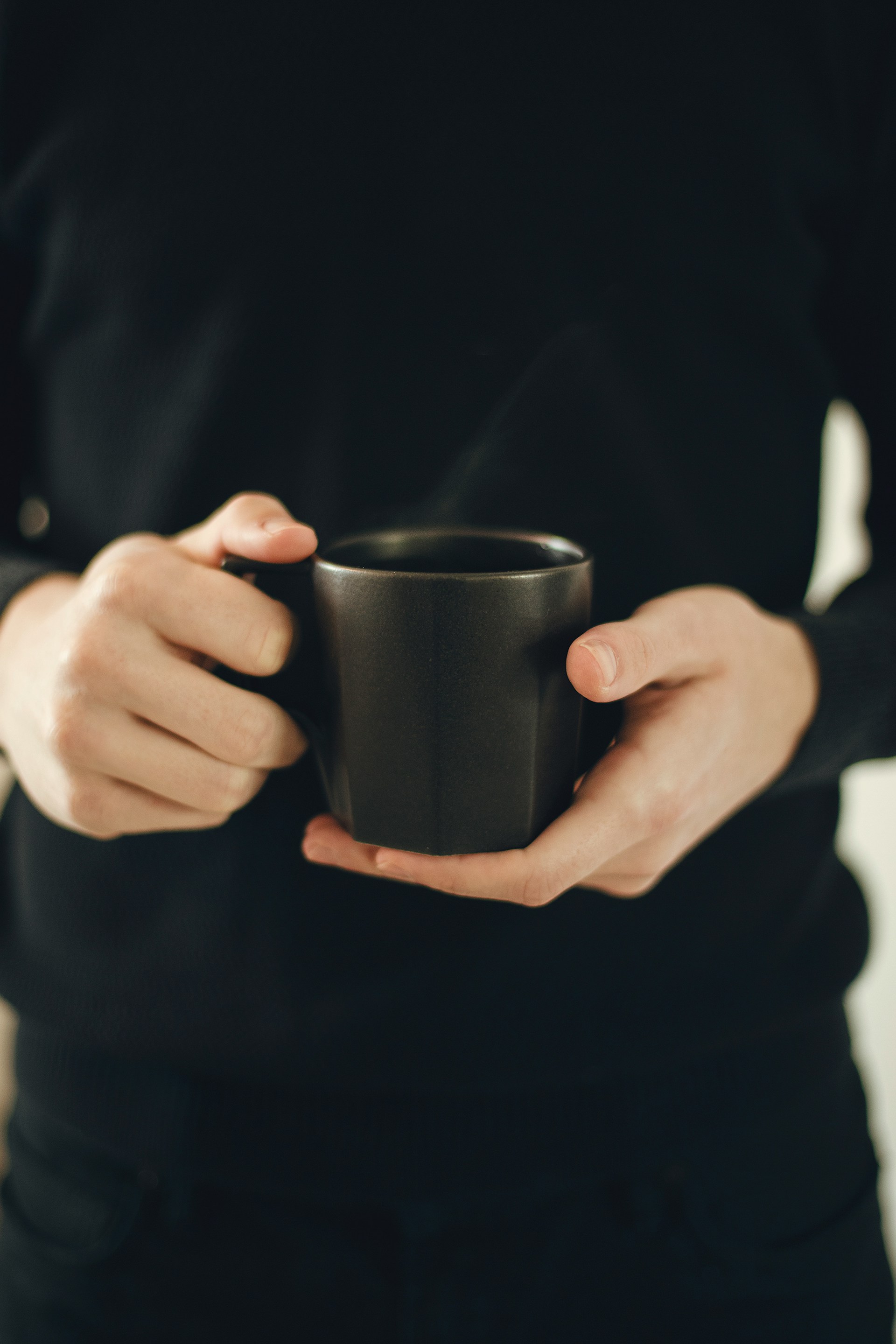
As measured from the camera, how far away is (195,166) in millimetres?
711

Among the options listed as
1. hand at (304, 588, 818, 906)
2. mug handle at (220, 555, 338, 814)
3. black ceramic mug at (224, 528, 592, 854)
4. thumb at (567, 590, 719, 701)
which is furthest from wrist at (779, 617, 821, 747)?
mug handle at (220, 555, 338, 814)

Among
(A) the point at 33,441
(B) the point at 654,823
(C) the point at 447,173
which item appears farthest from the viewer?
(A) the point at 33,441

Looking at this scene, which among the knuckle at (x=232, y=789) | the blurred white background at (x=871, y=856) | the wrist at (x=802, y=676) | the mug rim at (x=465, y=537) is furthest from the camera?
the blurred white background at (x=871, y=856)

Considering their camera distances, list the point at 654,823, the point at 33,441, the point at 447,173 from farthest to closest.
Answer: the point at 33,441 → the point at 447,173 → the point at 654,823

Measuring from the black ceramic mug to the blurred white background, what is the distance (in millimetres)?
1495

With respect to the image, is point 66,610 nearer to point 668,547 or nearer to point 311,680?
point 311,680

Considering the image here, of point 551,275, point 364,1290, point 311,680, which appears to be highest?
point 551,275

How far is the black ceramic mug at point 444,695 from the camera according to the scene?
479mm

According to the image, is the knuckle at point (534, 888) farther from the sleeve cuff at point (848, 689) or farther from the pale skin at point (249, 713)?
the sleeve cuff at point (848, 689)

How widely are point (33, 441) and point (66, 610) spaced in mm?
370

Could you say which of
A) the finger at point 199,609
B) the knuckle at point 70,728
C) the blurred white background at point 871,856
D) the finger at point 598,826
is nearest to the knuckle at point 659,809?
the finger at point 598,826

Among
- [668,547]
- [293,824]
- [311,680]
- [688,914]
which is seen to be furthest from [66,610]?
[688,914]

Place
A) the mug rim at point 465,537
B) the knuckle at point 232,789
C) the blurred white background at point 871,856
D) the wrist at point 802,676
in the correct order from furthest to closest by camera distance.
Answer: the blurred white background at point 871,856, the wrist at point 802,676, the knuckle at point 232,789, the mug rim at point 465,537

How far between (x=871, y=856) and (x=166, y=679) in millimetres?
1795
